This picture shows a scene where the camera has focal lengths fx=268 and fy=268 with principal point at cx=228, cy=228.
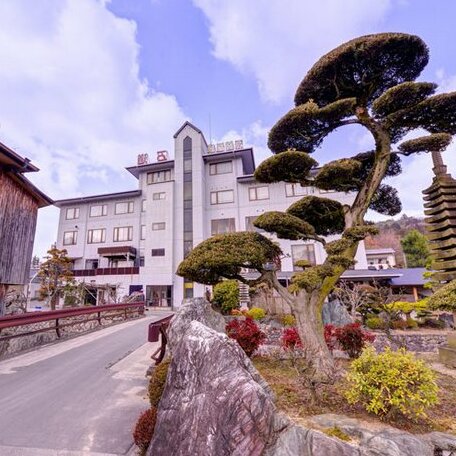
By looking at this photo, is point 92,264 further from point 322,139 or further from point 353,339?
point 322,139

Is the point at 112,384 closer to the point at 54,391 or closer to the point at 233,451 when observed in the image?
the point at 54,391

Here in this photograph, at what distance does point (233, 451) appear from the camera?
10.7 ft

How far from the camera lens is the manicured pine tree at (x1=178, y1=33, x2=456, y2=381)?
20.8 ft

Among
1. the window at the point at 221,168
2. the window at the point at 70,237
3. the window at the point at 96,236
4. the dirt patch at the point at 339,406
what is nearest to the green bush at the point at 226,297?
the dirt patch at the point at 339,406

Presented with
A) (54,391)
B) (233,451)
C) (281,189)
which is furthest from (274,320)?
(281,189)

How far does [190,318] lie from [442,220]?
25.4ft

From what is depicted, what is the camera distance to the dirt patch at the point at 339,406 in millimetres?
3770

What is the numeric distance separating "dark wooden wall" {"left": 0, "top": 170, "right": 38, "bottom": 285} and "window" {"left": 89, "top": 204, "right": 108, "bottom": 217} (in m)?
20.2

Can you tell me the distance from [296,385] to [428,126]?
7111 millimetres

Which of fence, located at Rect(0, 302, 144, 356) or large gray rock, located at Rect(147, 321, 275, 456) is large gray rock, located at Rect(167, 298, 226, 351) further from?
fence, located at Rect(0, 302, 144, 356)

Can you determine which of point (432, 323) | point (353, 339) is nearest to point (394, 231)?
point (432, 323)

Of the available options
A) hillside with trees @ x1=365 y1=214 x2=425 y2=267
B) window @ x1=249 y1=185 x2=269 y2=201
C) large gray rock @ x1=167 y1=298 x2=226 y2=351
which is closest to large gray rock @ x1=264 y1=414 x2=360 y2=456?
large gray rock @ x1=167 y1=298 x2=226 y2=351

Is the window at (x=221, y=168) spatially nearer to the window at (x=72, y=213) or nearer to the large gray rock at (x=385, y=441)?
the window at (x=72, y=213)

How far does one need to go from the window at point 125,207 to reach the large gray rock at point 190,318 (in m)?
26.6
